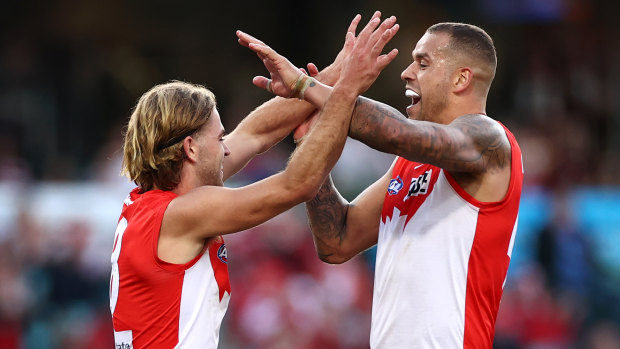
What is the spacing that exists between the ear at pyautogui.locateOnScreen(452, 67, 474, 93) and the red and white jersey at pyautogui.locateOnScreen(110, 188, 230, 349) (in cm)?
172

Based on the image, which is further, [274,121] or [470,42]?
[274,121]

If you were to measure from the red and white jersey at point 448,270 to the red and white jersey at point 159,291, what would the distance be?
0.99 m

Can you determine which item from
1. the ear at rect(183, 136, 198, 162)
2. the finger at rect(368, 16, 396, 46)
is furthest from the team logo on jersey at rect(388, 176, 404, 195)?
the ear at rect(183, 136, 198, 162)

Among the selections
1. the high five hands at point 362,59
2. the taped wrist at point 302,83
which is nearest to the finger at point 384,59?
the high five hands at point 362,59

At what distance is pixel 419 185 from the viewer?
530 cm

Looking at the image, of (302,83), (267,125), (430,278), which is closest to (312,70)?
(302,83)

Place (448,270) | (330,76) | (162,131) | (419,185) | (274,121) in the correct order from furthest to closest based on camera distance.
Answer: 1. (274,121)
2. (330,76)
3. (419,185)
4. (448,270)
5. (162,131)

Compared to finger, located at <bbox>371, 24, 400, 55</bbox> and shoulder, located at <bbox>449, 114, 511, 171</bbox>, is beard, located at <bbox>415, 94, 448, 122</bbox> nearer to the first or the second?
shoulder, located at <bbox>449, 114, 511, 171</bbox>

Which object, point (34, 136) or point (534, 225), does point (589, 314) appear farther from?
point (34, 136)

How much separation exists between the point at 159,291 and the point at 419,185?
5.46 ft

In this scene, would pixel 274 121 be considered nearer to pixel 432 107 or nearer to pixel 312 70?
pixel 312 70

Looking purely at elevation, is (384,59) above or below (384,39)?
below

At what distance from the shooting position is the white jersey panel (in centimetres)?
495

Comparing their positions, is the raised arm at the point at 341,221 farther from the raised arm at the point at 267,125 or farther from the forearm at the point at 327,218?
the raised arm at the point at 267,125
